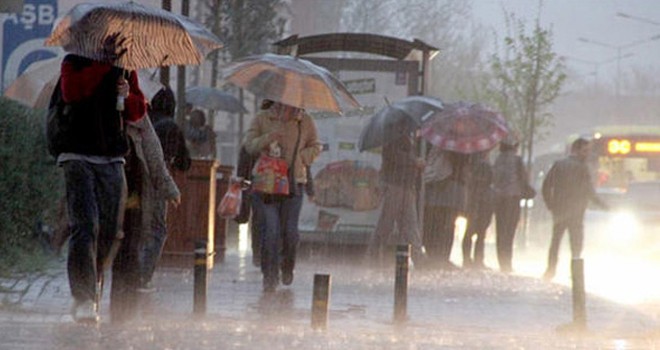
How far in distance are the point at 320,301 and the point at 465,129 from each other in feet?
29.5

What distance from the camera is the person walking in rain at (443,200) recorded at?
788 inches

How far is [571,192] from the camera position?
65.1 ft

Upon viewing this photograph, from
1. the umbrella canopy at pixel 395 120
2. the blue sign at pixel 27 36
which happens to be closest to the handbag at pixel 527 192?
the umbrella canopy at pixel 395 120

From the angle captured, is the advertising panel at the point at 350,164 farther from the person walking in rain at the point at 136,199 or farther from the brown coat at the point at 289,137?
the person walking in rain at the point at 136,199

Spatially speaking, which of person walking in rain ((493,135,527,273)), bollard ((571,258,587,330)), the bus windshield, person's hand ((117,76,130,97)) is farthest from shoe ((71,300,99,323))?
the bus windshield

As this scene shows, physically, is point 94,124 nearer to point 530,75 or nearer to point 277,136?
point 277,136

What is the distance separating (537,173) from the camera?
71.0 metres

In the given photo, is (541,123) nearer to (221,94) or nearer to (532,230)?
(532,230)

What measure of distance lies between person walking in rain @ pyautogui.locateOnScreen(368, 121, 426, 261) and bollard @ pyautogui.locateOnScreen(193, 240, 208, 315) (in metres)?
7.23

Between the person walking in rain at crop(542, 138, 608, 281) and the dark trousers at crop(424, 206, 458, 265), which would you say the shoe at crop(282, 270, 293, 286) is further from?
the person walking in rain at crop(542, 138, 608, 281)

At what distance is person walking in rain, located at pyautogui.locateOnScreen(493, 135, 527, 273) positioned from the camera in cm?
2098

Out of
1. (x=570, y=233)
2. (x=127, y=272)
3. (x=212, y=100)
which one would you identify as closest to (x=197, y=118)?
A: (x=212, y=100)

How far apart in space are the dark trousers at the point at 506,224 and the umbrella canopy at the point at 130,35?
9.37m

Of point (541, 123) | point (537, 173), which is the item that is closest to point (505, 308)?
point (541, 123)
